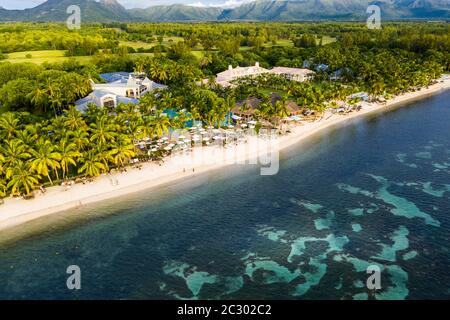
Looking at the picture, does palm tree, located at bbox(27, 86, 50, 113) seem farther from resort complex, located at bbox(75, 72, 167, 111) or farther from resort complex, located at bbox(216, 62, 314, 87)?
resort complex, located at bbox(216, 62, 314, 87)

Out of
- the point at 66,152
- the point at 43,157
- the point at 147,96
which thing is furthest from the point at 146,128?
the point at 147,96

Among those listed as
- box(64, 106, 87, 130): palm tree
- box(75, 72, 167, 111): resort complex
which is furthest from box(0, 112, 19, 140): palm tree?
box(75, 72, 167, 111): resort complex

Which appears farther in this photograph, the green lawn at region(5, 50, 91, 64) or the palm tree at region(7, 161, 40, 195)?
the green lawn at region(5, 50, 91, 64)

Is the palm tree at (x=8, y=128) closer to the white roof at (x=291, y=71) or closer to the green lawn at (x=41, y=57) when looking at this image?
the green lawn at (x=41, y=57)

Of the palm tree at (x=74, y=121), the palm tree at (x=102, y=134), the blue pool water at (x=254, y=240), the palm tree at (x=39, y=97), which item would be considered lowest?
the blue pool water at (x=254, y=240)

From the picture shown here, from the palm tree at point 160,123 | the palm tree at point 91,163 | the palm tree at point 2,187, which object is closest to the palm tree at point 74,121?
the palm tree at point 91,163
